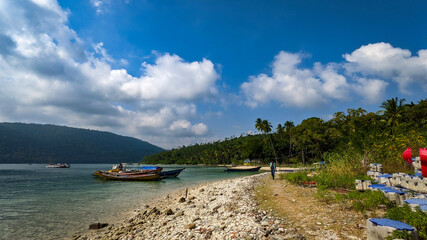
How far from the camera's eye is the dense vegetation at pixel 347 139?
14.1 meters

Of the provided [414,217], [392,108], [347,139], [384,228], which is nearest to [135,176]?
[347,139]

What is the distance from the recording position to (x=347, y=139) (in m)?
18.7

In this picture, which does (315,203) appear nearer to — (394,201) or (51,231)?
(394,201)

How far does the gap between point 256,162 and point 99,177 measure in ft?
202

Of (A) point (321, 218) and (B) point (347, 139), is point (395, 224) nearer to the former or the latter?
(A) point (321, 218)

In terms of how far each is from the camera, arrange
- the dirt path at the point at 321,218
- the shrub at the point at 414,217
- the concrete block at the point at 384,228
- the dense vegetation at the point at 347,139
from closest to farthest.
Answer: the concrete block at the point at 384,228 → the shrub at the point at 414,217 → the dirt path at the point at 321,218 → the dense vegetation at the point at 347,139

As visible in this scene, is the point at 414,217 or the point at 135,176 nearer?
the point at 414,217

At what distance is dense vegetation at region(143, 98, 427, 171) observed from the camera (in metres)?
14.1

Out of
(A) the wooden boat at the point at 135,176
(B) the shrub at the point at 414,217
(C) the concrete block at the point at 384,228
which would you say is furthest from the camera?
(A) the wooden boat at the point at 135,176

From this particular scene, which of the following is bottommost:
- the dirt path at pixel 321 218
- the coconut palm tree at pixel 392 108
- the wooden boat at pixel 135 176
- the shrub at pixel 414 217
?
the wooden boat at pixel 135 176

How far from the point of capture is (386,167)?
43.4ft

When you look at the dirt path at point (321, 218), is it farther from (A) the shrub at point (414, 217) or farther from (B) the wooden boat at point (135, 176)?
(B) the wooden boat at point (135, 176)

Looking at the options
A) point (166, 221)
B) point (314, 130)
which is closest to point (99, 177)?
point (166, 221)

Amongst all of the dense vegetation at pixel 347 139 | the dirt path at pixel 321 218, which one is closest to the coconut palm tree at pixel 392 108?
the dense vegetation at pixel 347 139
